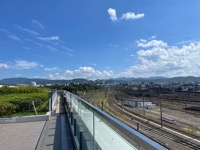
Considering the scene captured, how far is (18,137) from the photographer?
716cm

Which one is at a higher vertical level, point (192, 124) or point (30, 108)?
point (30, 108)

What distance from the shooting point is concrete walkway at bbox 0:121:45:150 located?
240 inches

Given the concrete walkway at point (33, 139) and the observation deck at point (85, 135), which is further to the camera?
the concrete walkway at point (33, 139)

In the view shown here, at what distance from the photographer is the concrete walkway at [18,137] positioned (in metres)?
6.10

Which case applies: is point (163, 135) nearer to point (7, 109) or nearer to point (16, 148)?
point (7, 109)

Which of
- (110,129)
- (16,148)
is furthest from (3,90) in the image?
(110,129)

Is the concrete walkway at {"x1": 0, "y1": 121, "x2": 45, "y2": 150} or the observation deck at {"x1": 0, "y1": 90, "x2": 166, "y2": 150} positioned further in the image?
the concrete walkway at {"x1": 0, "y1": 121, "x2": 45, "y2": 150}

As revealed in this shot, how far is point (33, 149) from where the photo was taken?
572 cm

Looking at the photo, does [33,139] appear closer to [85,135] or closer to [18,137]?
[18,137]

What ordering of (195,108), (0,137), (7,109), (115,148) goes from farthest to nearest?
(195,108) → (7,109) → (0,137) → (115,148)

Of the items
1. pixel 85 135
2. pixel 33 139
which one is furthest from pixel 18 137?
pixel 85 135

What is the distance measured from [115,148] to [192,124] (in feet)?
115

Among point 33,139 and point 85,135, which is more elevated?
point 85,135

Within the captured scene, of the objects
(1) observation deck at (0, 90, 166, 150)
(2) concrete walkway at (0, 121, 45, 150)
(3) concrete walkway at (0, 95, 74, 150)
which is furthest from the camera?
(2) concrete walkway at (0, 121, 45, 150)
